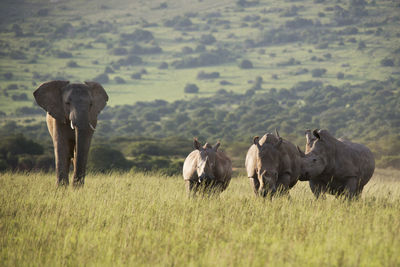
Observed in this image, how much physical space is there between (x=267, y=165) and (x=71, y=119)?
17.5 ft

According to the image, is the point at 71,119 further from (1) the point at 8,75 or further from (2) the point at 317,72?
(2) the point at 317,72

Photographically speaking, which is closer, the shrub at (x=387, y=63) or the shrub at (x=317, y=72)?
the shrub at (x=387, y=63)

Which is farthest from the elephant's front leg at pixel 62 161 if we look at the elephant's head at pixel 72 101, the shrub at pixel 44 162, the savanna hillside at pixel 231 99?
the savanna hillside at pixel 231 99

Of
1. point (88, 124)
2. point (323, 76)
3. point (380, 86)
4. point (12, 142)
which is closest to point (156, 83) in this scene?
point (323, 76)

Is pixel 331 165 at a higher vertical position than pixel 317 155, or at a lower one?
lower

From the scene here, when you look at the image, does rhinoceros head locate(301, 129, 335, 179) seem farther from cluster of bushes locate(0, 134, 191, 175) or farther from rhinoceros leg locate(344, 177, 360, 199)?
cluster of bushes locate(0, 134, 191, 175)

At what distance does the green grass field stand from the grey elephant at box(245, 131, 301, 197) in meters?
0.41

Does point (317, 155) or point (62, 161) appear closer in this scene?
point (317, 155)

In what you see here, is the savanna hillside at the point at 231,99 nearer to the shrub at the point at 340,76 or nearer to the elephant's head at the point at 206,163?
the shrub at the point at 340,76

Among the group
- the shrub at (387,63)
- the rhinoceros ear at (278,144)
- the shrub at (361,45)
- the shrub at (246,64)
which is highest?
the rhinoceros ear at (278,144)

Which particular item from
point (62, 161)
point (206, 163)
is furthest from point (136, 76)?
point (206, 163)

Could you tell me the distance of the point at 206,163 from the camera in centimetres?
1270

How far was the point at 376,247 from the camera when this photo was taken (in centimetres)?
861

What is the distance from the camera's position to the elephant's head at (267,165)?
12406 mm
